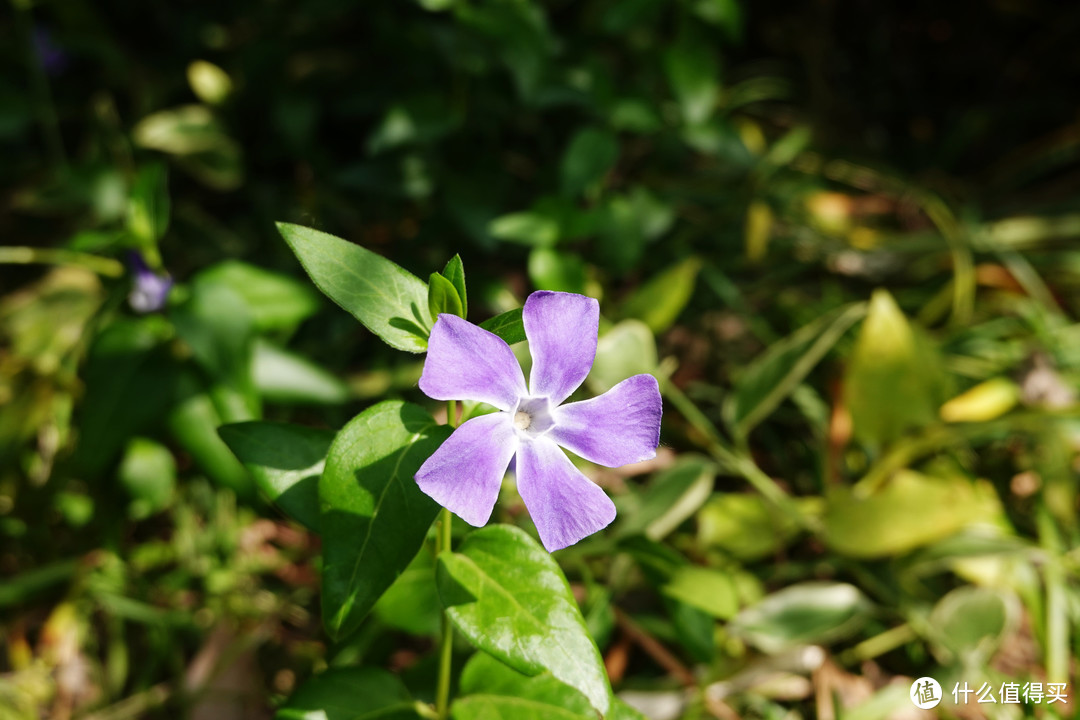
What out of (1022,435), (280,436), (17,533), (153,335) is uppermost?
(280,436)

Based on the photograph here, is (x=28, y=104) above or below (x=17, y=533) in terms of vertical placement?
above

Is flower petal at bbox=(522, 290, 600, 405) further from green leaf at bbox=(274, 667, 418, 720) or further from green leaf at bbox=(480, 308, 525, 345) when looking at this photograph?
green leaf at bbox=(274, 667, 418, 720)

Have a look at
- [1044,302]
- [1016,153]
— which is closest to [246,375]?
[1044,302]

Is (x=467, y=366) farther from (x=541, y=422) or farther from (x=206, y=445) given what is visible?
(x=206, y=445)

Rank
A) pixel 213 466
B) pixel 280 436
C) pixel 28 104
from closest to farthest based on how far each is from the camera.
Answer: pixel 280 436 → pixel 213 466 → pixel 28 104

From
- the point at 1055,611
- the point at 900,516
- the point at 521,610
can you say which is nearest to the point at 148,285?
the point at 521,610

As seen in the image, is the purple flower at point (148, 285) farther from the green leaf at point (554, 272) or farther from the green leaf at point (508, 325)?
the green leaf at point (508, 325)

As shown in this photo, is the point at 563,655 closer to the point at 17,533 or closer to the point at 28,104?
the point at 17,533
